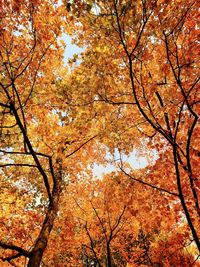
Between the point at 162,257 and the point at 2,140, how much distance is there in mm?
18455

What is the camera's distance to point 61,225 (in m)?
19.6

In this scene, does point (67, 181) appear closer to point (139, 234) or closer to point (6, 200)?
point (6, 200)

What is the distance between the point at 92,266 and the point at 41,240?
26249mm

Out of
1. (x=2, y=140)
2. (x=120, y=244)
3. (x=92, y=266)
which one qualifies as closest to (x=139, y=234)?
(x=120, y=244)

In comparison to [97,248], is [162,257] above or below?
below

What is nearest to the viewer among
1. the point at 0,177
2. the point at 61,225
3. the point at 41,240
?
the point at 41,240

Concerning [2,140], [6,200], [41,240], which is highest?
[2,140]

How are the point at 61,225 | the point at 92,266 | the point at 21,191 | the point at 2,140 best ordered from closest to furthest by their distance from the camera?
the point at 2,140
the point at 21,191
the point at 61,225
the point at 92,266

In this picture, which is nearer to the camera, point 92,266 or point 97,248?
Result: point 97,248

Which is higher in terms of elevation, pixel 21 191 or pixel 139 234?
pixel 139 234

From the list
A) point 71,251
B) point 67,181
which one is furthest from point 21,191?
point 71,251

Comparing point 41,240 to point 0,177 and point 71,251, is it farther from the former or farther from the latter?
point 71,251

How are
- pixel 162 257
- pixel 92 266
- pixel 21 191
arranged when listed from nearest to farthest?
pixel 21 191
pixel 162 257
pixel 92 266

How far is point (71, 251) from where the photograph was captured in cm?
2347
